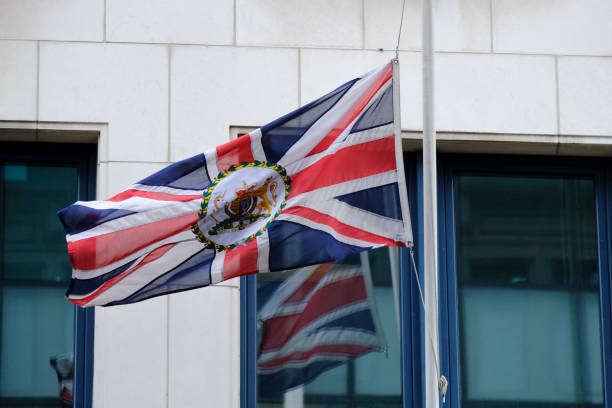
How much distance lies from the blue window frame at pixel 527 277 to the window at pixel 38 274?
3.44 meters

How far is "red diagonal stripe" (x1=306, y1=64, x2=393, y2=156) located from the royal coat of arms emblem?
39 cm

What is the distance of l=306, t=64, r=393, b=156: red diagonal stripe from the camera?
9453 millimetres

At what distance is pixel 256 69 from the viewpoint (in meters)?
11.2

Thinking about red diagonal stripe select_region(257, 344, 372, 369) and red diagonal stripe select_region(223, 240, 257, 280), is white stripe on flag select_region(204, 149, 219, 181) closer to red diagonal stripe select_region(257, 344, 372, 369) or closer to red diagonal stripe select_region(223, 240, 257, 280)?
red diagonal stripe select_region(223, 240, 257, 280)

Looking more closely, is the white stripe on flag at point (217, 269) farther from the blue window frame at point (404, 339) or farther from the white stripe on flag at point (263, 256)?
the blue window frame at point (404, 339)

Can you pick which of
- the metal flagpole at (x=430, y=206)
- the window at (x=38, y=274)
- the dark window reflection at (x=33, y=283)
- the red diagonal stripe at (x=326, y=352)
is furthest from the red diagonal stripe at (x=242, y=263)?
the dark window reflection at (x=33, y=283)

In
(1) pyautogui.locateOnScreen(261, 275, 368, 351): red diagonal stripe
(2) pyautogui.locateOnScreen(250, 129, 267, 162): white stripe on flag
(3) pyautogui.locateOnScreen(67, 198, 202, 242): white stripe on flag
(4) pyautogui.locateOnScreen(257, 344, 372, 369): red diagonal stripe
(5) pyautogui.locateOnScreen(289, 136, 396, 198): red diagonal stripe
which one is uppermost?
(2) pyautogui.locateOnScreen(250, 129, 267, 162): white stripe on flag

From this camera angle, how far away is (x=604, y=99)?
1138 cm

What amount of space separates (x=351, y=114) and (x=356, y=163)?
42cm

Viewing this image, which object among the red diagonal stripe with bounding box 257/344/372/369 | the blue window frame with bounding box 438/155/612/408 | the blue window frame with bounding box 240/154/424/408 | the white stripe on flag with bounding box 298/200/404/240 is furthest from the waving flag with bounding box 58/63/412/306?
the blue window frame with bounding box 438/155/612/408

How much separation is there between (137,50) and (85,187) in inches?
55.9

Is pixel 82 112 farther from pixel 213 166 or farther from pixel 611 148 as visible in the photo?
pixel 611 148

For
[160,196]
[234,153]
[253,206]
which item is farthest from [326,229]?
[160,196]

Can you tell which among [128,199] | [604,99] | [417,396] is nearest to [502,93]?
[604,99]
